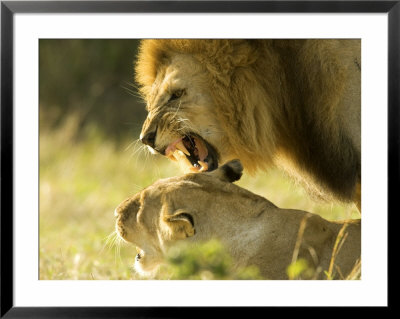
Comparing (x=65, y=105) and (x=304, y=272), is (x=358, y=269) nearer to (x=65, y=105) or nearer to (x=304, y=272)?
(x=304, y=272)

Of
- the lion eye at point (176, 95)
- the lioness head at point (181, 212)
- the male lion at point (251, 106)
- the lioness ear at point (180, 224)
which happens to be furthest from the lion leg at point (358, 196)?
the lion eye at point (176, 95)

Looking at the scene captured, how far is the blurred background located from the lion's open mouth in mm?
339

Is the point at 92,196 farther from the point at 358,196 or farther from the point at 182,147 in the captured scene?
the point at 358,196

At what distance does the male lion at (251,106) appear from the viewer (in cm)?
423

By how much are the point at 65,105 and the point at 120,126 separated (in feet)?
2.50

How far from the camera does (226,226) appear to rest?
13.1 ft

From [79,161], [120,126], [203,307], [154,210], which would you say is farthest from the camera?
[120,126]

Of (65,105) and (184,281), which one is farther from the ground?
(65,105)

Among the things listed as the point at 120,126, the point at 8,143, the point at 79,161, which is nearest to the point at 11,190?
the point at 8,143

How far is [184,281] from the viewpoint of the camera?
372 centimetres

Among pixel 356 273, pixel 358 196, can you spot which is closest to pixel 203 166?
pixel 358 196

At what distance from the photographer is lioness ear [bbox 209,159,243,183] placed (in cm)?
413

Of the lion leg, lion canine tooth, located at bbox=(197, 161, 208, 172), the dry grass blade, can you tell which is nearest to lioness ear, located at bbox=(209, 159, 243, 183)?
lion canine tooth, located at bbox=(197, 161, 208, 172)

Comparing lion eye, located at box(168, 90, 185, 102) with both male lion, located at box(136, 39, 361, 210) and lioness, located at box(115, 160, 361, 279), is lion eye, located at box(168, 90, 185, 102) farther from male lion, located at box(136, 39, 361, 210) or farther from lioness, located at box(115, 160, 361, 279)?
lioness, located at box(115, 160, 361, 279)
